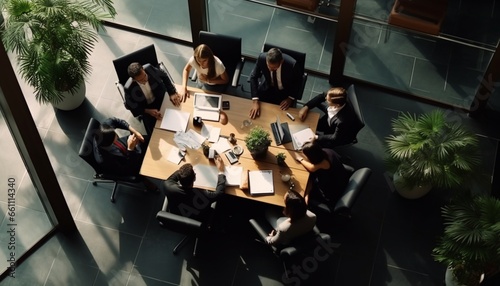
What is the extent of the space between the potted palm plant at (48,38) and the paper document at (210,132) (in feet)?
5.29

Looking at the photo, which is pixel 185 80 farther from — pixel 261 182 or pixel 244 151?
pixel 261 182

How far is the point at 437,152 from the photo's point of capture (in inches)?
228

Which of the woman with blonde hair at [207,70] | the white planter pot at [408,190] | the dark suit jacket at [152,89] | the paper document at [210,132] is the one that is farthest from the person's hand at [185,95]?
the white planter pot at [408,190]

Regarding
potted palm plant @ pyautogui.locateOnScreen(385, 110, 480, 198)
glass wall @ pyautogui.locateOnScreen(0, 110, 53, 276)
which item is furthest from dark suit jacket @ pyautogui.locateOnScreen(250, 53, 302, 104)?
glass wall @ pyautogui.locateOnScreen(0, 110, 53, 276)

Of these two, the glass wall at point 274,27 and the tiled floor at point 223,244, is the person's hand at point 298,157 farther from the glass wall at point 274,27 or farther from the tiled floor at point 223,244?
the glass wall at point 274,27

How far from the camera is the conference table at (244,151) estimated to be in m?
5.93

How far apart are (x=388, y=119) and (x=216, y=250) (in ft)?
8.64

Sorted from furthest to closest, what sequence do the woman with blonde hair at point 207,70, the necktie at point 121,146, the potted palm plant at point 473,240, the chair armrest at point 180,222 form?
1. the woman with blonde hair at point 207,70
2. the necktie at point 121,146
3. the chair armrest at point 180,222
4. the potted palm plant at point 473,240

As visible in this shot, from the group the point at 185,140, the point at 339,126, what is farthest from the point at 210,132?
the point at 339,126

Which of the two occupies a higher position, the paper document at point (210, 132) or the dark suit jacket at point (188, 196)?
the paper document at point (210, 132)

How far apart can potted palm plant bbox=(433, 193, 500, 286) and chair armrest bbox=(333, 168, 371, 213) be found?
0.85m

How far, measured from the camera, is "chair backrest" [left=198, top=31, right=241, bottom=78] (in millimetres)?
6781

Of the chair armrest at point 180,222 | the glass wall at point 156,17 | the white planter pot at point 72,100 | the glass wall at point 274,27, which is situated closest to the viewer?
the chair armrest at point 180,222

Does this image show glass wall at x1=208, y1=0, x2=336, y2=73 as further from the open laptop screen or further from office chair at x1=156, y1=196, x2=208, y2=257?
office chair at x1=156, y1=196, x2=208, y2=257
